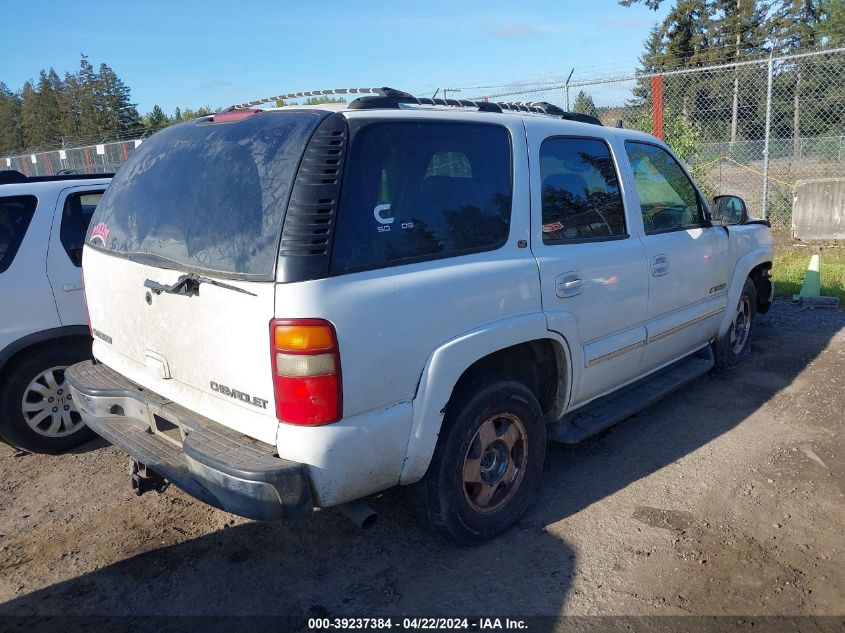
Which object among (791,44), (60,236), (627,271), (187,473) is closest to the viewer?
(187,473)

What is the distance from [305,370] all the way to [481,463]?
3.99 feet

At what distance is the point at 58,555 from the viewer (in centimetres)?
329

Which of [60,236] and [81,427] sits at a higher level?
[60,236]

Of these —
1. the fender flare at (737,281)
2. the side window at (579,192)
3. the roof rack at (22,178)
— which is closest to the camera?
the side window at (579,192)

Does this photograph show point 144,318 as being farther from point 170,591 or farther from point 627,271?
point 627,271

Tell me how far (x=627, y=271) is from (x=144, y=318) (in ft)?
8.55

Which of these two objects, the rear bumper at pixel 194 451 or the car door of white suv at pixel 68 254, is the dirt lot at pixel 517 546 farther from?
the car door of white suv at pixel 68 254

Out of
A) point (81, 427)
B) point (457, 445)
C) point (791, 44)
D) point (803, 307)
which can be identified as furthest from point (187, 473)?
point (791, 44)

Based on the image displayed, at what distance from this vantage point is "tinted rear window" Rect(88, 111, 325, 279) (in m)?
2.51

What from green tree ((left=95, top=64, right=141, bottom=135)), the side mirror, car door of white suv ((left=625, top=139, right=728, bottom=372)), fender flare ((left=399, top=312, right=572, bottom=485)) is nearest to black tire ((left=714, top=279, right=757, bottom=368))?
car door of white suv ((left=625, top=139, right=728, bottom=372))

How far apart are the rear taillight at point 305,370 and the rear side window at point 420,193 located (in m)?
0.26

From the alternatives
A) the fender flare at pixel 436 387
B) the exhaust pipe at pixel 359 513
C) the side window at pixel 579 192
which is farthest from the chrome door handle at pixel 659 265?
the exhaust pipe at pixel 359 513

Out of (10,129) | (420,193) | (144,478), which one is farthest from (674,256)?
(10,129)

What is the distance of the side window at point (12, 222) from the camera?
4.12 metres
